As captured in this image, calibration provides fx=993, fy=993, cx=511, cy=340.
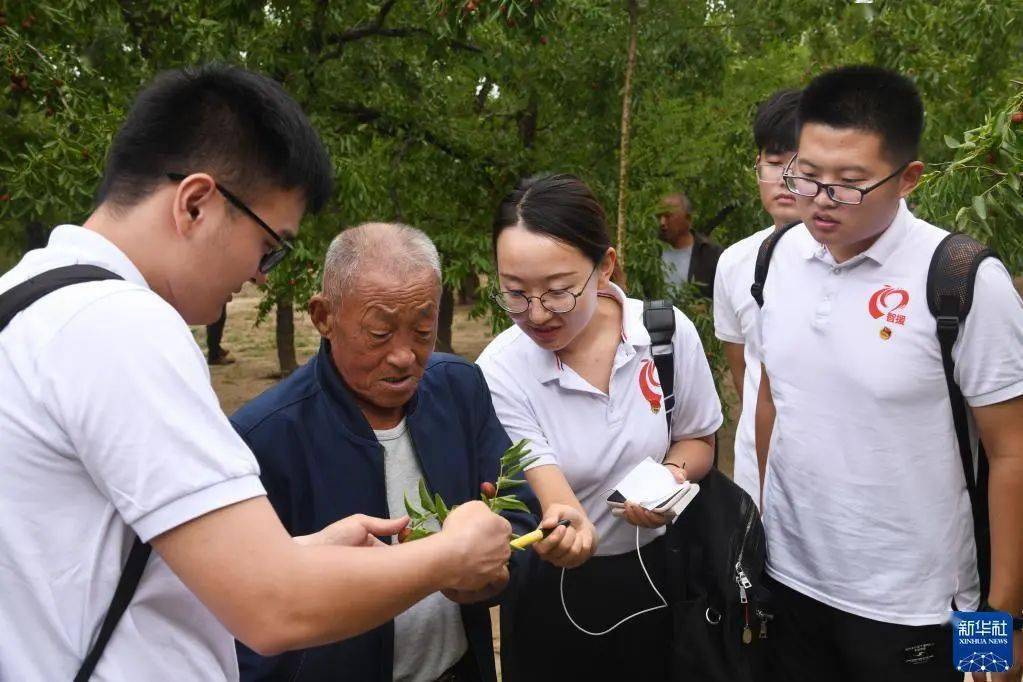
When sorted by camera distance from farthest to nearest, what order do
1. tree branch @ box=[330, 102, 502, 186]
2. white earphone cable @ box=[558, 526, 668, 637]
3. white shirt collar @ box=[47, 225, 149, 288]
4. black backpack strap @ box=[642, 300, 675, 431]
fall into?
tree branch @ box=[330, 102, 502, 186] → black backpack strap @ box=[642, 300, 675, 431] → white earphone cable @ box=[558, 526, 668, 637] → white shirt collar @ box=[47, 225, 149, 288]

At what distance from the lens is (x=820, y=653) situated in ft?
8.86

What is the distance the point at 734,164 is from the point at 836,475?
628 centimetres

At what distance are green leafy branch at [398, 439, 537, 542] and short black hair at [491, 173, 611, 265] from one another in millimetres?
592

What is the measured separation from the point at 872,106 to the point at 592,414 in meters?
1.09

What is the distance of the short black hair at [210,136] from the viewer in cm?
154

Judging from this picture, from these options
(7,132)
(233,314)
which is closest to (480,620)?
(7,132)

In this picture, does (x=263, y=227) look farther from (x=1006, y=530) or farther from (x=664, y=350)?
(x=1006, y=530)

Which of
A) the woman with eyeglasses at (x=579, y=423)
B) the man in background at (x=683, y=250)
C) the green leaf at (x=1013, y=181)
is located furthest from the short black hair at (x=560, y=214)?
the man in background at (x=683, y=250)

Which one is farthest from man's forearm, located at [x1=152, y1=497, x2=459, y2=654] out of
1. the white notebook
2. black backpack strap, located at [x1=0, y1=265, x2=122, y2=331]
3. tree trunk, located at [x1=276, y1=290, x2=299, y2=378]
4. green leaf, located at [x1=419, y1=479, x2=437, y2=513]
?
tree trunk, located at [x1=276, y1=290, x2=299, y2=378]

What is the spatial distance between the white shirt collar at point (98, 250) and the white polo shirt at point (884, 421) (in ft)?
5.81

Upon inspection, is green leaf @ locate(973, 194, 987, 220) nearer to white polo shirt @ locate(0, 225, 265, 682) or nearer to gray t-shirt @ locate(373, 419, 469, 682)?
gray t-shirt @ locate(373, 419, 469, 682)

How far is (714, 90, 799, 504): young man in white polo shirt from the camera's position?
140 inches

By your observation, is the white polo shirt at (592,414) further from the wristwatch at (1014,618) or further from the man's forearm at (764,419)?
the wristwatch at (1014,618)

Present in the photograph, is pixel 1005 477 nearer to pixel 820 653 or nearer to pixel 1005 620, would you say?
pixel 1005 620
